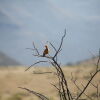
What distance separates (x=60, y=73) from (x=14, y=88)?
38343mm

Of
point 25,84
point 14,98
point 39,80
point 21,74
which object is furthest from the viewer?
point 21,74

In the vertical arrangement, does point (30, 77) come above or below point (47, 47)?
above

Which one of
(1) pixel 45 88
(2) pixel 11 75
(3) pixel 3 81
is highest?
(2) pixel 11 75

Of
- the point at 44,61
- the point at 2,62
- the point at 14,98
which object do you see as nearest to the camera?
the point at 44,61

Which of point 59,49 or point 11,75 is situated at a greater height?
point 11,75

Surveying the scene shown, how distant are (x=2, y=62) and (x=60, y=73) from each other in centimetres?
19632

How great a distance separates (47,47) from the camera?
14.0ft

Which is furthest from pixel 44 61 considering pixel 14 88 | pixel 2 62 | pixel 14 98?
pixel 2 62

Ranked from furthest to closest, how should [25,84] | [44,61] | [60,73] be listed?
1. [25,84]
2. [60,73]
3. [44,61]

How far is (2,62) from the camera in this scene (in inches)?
7825

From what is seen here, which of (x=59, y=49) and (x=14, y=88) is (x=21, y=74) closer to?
(x=14, y=88)

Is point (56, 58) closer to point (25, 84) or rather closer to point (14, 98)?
point (14, 98)

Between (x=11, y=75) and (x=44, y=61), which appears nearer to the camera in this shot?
(x=44, y=61)

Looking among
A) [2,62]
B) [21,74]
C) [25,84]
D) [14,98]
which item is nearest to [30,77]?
[21,74]
